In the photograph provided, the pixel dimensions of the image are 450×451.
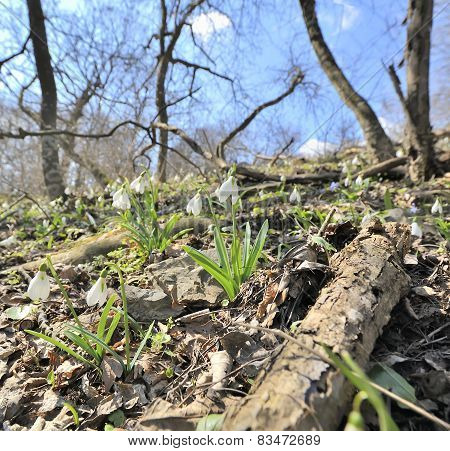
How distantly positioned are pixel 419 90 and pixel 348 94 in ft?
5.20

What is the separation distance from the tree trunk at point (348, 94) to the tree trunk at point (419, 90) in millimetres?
1197

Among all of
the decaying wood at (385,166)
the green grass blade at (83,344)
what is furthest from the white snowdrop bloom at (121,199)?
the decaying wood at (385,166)

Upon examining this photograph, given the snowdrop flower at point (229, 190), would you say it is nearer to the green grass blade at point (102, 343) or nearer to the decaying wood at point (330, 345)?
the decaying wood at point (330, 345)

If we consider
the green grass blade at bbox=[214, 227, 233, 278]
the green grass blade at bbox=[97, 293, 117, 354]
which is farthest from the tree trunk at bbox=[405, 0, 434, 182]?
the green grass blade at bbox=[97, 293, 117, 354]

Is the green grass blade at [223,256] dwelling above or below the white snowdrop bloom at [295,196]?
below

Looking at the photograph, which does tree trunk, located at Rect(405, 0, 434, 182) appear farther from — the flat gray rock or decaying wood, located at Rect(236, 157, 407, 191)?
the flat gray rock

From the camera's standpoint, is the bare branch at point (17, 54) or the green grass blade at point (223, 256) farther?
the bare branch at point (17, 54)


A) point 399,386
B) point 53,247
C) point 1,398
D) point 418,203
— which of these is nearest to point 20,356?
point 1,398

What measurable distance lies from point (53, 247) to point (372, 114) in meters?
5.50

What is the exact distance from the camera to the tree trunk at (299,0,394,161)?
235 inches

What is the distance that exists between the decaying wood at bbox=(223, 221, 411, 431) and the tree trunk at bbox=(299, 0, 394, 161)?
16.1 feet

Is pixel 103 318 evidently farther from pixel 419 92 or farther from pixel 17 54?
pixel 17 54

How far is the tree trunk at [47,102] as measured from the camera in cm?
666

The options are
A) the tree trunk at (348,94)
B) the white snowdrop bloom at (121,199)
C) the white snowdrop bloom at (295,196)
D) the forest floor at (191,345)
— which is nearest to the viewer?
the forest floor at (191,345)
